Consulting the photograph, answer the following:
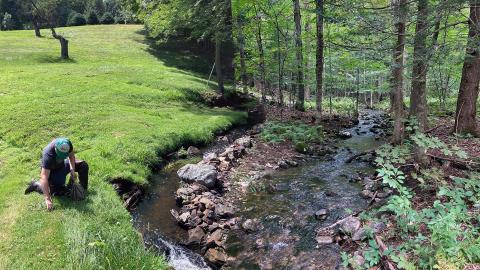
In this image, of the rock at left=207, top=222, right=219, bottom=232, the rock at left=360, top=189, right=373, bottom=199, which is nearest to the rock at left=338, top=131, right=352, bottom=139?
the rock at left=360, top=189, right=373, bottom=199

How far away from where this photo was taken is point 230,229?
30.0ft

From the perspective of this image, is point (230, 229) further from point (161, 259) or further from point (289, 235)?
point (161, 259)

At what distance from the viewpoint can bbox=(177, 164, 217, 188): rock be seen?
37.7ft

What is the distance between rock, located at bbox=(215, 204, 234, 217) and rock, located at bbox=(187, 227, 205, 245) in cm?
93

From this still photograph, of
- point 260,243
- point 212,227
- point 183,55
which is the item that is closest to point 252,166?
point 212,227

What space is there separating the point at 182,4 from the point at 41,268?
21.8 metres

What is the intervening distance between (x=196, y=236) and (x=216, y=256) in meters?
0.91

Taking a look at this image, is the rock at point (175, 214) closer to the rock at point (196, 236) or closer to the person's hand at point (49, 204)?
the rock at point (196, 236)

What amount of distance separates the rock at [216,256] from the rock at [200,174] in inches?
132

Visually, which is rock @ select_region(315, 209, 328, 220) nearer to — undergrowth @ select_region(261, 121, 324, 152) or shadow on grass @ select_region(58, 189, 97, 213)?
shadow on grass @ select_region(58, 189, 97, 213)

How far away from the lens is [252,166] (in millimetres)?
13758

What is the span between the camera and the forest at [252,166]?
6.86 meters

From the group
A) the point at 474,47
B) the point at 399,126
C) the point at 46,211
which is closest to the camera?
the point at 46,211

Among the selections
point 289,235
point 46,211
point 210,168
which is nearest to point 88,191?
point 46,211
